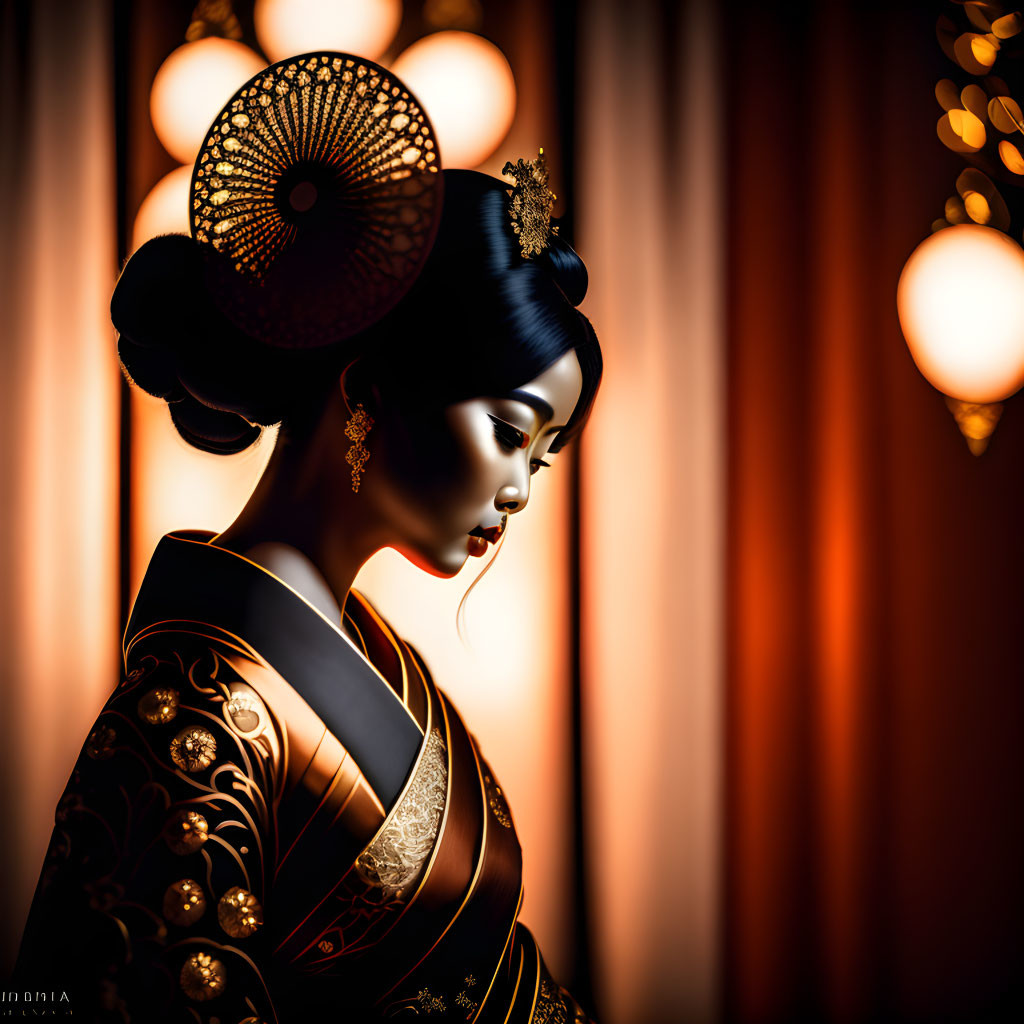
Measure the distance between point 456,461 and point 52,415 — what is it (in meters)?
0.87

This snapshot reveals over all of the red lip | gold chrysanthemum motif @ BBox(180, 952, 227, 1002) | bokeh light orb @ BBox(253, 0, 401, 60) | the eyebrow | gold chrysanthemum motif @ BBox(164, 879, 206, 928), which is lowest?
gold chrysanthemum motif @ BBox(180, 952, 227, 1002)

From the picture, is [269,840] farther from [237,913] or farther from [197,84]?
[197,84]

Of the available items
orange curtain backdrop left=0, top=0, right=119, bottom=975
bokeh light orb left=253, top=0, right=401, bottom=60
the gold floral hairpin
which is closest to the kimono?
the gold floral hairpin

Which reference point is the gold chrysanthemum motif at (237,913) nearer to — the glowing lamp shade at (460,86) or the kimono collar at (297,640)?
the kimono collar at (297,640)

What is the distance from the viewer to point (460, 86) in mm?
1163

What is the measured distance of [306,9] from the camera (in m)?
1.17

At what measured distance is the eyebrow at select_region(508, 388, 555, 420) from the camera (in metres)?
0.82

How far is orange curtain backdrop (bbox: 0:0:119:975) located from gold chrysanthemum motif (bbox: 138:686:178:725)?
0.74 metres

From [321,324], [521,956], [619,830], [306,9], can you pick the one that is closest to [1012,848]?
[619,830]

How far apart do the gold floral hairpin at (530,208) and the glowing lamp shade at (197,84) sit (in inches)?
21.1

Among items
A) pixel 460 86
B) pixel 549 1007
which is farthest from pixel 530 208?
pixel 549 1007

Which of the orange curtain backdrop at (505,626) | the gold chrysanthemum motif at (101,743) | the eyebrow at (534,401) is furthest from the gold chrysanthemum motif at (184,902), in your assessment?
the orange curtain backdrop at (505,626)

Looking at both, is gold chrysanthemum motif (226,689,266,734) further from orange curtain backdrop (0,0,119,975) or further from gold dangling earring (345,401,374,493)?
orange curtain backdrop (0,0,119,975)

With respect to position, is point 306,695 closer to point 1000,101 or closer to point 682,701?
point 682,701
